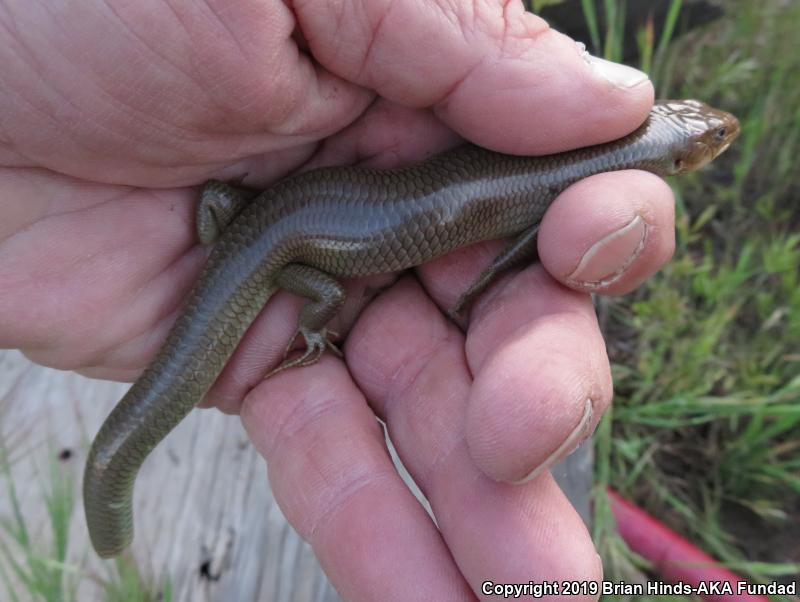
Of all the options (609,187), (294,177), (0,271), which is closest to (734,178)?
(609,187)

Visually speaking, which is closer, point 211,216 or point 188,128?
point 188,128

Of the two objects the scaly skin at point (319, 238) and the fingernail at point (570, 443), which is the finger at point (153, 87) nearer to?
the scaly skin at point (319, 238)

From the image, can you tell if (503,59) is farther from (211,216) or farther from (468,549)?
(468,549)

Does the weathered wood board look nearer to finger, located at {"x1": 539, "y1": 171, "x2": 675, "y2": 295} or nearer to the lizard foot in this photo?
the lizard foot

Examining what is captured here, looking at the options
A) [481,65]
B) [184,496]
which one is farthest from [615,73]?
[184,496]

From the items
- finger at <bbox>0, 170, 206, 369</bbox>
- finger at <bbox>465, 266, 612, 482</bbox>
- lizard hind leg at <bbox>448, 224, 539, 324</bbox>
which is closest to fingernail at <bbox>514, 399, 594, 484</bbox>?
finger at <bbox>465, 266, 612, 482</bbox>

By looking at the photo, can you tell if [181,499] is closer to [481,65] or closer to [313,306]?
[313,306]

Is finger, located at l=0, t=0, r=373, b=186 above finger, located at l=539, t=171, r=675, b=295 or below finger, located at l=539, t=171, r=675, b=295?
above
